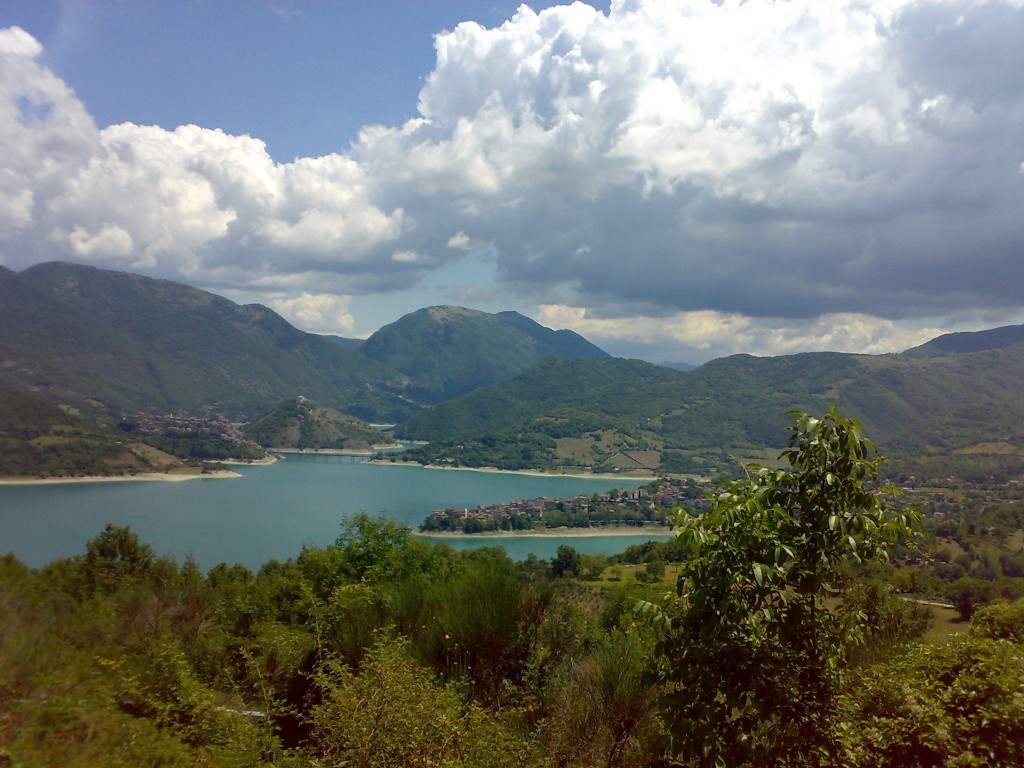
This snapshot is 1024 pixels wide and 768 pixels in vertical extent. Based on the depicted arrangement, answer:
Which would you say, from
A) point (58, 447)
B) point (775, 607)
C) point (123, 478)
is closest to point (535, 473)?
point (123, 478)

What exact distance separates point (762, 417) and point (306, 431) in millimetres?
112253

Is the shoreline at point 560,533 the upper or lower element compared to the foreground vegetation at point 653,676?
lower

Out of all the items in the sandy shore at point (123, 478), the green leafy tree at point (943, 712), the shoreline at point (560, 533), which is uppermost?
the green leafy tree at point (943, 712)

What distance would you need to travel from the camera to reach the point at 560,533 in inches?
2975

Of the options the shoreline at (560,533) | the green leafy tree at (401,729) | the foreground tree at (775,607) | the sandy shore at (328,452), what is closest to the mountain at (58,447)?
the sandy shore at (328,452)

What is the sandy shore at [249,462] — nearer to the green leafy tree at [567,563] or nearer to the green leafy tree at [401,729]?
the green leafy tree at [567,563]

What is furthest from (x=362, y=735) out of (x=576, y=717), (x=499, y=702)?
(x=499, y=702)

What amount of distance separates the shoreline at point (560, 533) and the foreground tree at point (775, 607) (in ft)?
212

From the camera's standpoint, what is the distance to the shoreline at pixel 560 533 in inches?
2696

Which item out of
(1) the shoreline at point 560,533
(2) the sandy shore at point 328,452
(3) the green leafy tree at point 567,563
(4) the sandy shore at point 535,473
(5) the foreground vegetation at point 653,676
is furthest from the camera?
(2) the sandy shore at point 328,452

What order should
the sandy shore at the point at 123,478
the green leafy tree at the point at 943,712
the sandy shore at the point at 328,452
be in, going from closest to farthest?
the green leafy tree at the point at 943,712, the sandy shore at the point at 123,478, the sandy shore at the point at 328,452

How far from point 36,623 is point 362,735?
1.95 m

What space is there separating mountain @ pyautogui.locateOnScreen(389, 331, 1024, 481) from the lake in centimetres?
3119

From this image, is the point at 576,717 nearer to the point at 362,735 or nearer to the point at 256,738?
the point at 362,735
